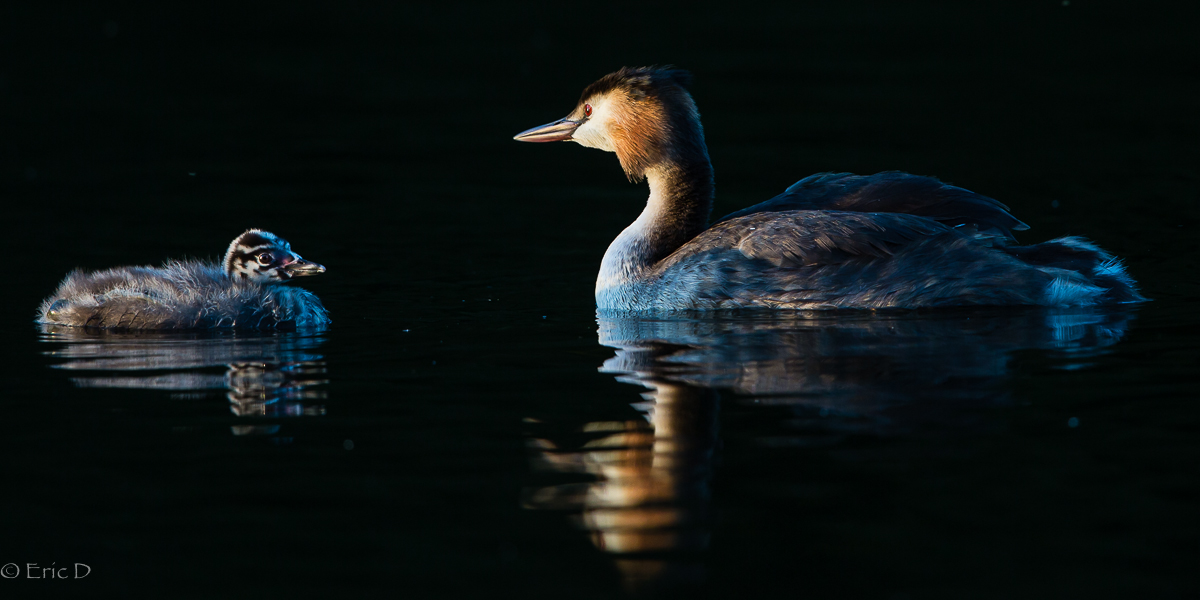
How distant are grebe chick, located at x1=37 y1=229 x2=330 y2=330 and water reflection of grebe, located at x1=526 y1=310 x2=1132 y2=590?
2.08 metres

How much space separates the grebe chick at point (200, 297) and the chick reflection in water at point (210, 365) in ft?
0.35

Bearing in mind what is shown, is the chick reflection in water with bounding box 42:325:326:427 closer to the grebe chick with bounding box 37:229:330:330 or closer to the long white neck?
the grebe chick with bounding box 37:229:330:330

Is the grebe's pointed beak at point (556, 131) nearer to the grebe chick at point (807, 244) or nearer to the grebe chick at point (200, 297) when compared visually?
the grebe chick at point (807, 244)

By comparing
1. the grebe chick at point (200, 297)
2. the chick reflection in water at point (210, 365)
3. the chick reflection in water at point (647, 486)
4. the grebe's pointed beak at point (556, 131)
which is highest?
the grebe's pointed beak at point (556, 131)

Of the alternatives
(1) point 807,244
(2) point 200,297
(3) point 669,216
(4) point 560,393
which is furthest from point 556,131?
(4) point 560,393

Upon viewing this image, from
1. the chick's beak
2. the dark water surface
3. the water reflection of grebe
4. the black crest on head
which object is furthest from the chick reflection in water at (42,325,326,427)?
the black crest on head

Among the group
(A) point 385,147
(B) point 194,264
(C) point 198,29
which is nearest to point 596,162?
(A) point 385,147

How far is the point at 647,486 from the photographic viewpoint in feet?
18.8

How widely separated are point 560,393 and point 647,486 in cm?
157

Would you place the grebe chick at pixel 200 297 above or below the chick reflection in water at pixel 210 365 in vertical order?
above

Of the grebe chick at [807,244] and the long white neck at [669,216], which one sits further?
the long white neck at [669,216]

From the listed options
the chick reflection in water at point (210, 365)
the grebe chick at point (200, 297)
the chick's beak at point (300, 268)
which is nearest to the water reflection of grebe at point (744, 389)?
the chick reflection in water at point (210, 365)

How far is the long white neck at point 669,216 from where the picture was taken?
10.0 m

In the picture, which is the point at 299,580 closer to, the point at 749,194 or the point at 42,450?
the point at 42,450
